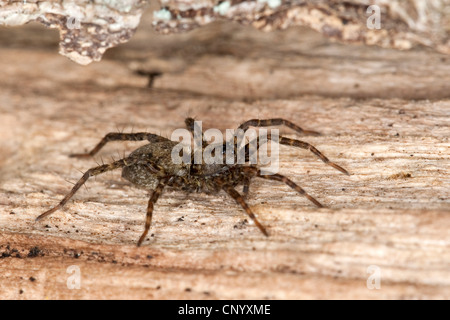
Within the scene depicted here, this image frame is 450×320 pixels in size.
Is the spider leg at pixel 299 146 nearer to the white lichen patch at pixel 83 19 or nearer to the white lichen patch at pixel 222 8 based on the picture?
the white lichen patch at pixel 222 8

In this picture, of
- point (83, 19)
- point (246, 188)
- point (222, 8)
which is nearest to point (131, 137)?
point (83, 19)

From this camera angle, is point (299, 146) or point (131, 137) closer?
point (299, 146)

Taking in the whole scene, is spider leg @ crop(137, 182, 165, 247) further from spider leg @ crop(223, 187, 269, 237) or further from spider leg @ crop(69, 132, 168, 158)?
spider leg @ crop(69, 132, 168, 158)

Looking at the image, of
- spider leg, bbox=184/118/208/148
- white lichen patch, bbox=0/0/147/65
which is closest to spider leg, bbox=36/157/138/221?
spider leg, bbox=184/118/208/148

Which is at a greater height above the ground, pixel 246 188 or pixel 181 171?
pixel 181 171

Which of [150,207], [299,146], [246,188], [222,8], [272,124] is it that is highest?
[222,8]

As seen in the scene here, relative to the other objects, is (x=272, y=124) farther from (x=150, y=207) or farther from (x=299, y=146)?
(x=150, y=207)

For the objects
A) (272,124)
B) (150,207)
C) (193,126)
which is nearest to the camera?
(150,207)

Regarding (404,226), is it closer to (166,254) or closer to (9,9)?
(166,254)

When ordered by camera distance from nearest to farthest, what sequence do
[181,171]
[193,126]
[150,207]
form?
[150,207] < [181,171] < [193,126]
